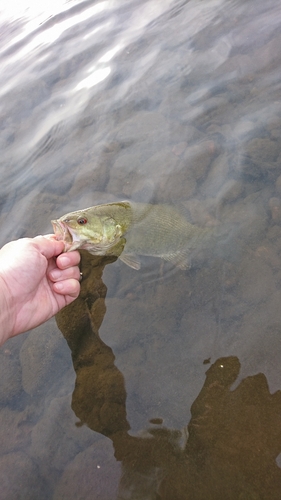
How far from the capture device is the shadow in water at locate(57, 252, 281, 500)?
114 inches

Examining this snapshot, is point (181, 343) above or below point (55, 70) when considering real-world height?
below

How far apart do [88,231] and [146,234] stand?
73cm

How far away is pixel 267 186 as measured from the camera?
4.86 m

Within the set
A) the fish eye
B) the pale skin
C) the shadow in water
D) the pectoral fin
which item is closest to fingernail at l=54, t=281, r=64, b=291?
the pale skin

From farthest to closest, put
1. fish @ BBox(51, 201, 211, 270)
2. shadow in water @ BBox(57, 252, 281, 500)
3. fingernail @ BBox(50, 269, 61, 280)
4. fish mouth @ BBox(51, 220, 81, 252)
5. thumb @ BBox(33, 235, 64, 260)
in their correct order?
1. fish @ BBox(51, 201, 211, 270)
2. fish mouth @ BBox(51, 220, 81, 252)
3. fingernail @ BBox(50, 269, 61, 280)
4. thumb @ BBox(33, 235, 64, 260)
5. shadow in water @ BBox(57, 252, 281, 500)

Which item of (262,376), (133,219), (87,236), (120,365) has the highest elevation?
(87,236)

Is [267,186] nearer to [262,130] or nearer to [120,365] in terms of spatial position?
[262,130]

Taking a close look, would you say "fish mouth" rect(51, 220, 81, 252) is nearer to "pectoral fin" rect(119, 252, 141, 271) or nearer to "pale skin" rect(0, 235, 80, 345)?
"pale skin" rect(0, 235, 80, 345)

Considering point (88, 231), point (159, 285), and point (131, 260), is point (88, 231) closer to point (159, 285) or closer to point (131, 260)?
point (131, 260)

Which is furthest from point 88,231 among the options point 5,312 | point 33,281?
point 5,312

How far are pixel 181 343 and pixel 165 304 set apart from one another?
501 millimetres

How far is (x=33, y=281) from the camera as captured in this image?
3.51 metres

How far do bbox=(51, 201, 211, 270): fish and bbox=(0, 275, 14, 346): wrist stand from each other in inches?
47.1

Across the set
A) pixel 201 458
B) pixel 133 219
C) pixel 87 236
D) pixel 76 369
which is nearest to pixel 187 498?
pixel 201 458
